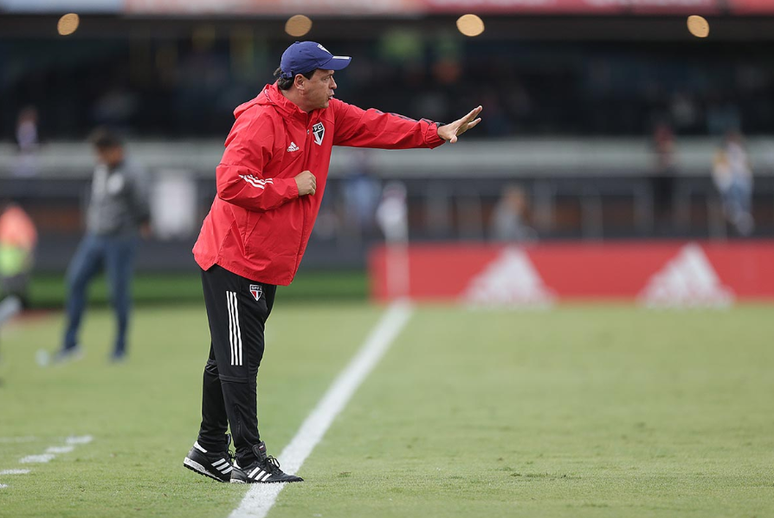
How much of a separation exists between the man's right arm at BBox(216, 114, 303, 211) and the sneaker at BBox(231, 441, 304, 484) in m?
1.24

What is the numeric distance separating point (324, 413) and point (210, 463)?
261cm

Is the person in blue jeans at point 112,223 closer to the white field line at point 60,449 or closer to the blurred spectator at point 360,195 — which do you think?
the white field line at point 60,449

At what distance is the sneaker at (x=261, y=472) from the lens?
6.25 m

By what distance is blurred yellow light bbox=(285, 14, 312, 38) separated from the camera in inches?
991

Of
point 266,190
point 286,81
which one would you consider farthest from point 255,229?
point 286,81

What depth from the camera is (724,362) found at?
480 inches

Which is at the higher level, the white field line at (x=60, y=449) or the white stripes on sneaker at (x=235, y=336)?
the white stripes on sneaker at (x=235, y=336)

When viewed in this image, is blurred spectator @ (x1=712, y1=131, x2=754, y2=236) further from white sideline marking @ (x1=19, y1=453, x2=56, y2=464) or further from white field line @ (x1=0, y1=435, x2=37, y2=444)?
white sideline marking @ (x1=19, y1=453, x2=56, y2=464)

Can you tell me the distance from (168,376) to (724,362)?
5291mm

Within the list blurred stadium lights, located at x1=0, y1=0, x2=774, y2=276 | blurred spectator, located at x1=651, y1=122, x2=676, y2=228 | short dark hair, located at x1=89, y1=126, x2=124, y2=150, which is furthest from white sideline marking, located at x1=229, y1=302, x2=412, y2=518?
blurred spectator, located at x1=651, y1=122, x2=676, y2=228

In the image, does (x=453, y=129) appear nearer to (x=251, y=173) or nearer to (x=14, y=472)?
(x=251, y=173)

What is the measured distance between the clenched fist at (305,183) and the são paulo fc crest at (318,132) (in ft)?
0.84

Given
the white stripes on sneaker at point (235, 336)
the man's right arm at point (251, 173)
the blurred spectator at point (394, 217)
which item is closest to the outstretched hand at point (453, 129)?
the man's right arm at point (251, 173)

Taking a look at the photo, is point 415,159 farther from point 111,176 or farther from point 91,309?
point 111,176
